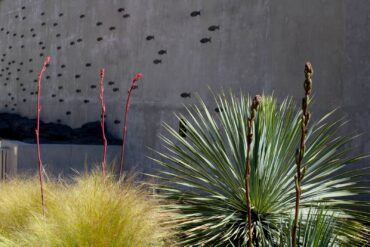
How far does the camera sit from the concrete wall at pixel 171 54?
265 inches

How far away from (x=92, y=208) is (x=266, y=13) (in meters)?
5.18

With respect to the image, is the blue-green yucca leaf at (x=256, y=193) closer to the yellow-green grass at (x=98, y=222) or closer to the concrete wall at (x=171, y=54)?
the yellow-green grass at (x=98, y=222)

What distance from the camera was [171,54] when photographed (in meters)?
9.37

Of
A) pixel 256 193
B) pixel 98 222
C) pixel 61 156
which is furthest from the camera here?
pixel 61 156

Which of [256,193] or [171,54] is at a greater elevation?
[171,54]

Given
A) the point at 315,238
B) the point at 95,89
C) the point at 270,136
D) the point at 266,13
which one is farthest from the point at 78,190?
the point at 95,89

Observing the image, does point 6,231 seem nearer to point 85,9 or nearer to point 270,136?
point 270,136

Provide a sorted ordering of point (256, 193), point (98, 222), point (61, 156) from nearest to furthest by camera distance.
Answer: point (98, 222), point (256, 193), point (61, 156)

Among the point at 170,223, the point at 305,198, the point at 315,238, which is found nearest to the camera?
the point at 315,238

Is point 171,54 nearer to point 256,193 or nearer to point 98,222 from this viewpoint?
point 256,193

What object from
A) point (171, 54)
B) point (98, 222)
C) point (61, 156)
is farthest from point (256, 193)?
point (61, 156)

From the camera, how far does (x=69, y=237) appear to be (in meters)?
3.23

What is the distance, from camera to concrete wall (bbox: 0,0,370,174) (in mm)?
6738

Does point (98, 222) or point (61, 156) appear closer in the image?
point (98, 222)
